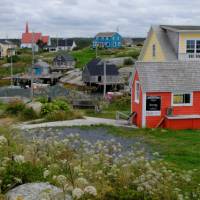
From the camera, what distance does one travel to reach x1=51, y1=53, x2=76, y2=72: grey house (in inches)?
3915

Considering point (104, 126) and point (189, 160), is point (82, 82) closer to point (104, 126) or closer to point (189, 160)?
point (104, 126)

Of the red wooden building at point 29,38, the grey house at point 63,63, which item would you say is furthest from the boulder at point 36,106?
the red wooden building at point 29,38

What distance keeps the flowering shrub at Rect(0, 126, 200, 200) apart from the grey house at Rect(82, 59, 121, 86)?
64690mm

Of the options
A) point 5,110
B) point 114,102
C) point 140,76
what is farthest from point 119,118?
point 114,102

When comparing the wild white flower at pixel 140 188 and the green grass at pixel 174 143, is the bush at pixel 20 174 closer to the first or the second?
the wild white flower at pixel 140 188

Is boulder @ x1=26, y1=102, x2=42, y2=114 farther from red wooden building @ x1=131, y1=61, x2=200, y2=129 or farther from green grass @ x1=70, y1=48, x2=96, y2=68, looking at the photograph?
green grass @ x1=70, y1=48, x2=96, y2=68

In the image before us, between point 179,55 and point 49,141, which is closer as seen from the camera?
point 49,141

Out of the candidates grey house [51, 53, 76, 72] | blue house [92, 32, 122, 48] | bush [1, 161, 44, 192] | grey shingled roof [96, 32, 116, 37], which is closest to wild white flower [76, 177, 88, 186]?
bush [1, 161, 44, 192]

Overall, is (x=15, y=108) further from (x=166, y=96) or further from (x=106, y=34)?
(x=106, y=34)

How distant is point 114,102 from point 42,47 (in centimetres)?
12076

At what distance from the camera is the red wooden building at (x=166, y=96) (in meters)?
23.4

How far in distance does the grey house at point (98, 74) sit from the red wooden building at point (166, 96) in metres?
49.6

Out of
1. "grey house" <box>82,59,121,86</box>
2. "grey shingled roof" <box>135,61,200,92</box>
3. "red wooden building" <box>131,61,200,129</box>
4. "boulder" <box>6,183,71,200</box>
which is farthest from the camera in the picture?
"grey house" <box>82,59,121,86</box>

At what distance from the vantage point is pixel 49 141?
10117mm
